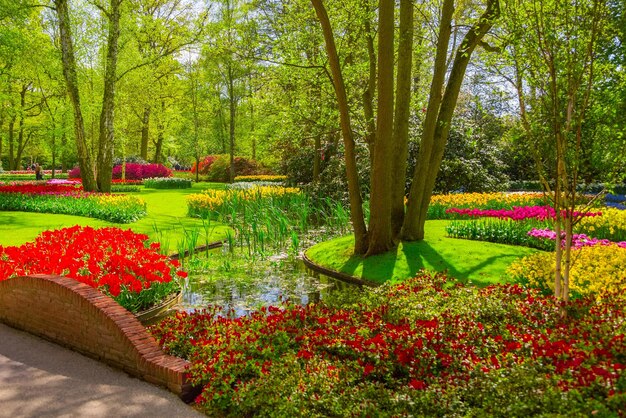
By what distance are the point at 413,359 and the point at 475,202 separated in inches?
502

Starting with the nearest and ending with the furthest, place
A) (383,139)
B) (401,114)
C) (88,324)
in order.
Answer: (88,324) → (383,139) → (401,114)

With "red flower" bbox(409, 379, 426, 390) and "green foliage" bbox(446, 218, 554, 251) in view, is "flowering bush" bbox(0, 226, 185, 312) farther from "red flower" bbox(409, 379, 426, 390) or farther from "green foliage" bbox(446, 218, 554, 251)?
"green foliage" bbox(446, 218, 554, 251)

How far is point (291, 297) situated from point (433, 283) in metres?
2.66

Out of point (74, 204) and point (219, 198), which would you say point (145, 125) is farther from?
point (219, 198)

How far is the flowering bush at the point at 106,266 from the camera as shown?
666 cm

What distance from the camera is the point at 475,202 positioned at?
1614cm

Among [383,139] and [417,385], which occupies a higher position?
[383,139]

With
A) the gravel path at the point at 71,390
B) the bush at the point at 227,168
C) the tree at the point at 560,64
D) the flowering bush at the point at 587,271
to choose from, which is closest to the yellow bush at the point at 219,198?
the flowering bush at the point at 587,271

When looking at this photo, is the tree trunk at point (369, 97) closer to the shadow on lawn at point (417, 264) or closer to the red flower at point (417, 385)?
the shadow on lawn at point (417, 264)

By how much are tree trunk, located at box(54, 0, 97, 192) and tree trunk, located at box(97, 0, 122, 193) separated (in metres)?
0.54

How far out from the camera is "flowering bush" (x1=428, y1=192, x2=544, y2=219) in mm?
15320

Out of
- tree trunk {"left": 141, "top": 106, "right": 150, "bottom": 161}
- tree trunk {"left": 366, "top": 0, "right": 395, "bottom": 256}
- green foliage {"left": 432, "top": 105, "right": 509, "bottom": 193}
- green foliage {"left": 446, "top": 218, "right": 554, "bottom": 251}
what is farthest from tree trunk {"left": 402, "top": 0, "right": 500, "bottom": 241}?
tree trunk {"left": 141, "top": 106, "right": 150, "bottom": 161}

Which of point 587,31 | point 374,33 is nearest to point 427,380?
point 587,31

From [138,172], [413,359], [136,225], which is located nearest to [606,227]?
[413,359]
